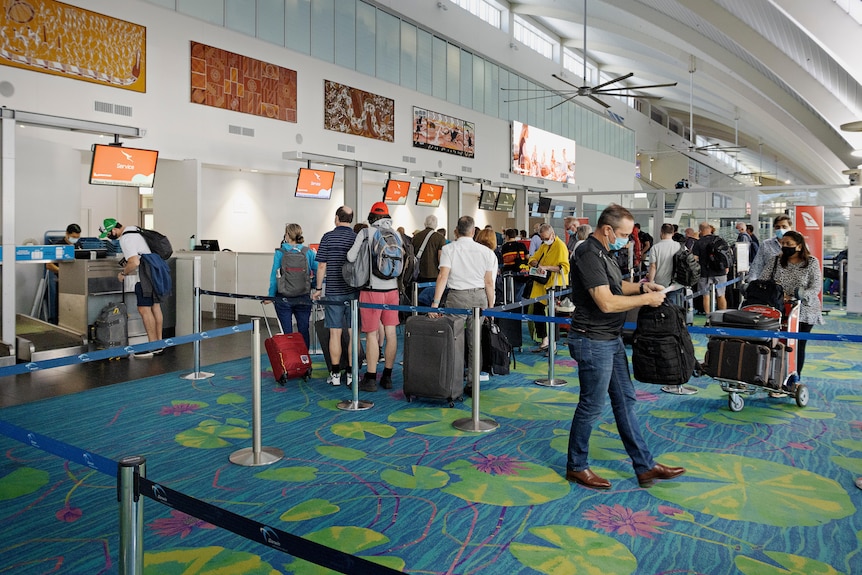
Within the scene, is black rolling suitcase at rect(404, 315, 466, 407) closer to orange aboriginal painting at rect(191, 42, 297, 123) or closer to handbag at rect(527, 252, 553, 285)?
handbag at rect(527, 252, 553, 285)

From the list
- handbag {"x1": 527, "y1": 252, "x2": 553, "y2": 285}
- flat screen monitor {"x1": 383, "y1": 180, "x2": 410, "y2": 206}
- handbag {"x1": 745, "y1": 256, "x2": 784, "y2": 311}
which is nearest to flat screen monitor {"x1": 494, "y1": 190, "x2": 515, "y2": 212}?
flat screen monitor {"x1": 383, "y1": 180, "x2": 410, "y2": 206}

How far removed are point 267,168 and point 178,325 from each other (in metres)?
4.93

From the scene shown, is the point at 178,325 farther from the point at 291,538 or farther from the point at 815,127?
the point at 815,127

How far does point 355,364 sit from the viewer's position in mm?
5441

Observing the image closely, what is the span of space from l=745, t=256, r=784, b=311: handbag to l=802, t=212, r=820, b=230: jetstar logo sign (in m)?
7.06

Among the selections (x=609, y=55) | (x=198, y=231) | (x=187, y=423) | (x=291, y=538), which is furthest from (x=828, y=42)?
(x=609, y=55)

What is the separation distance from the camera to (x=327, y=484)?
3773mm

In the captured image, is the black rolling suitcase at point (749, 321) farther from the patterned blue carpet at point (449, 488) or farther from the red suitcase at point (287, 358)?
the red suitcase at point (287, 358)

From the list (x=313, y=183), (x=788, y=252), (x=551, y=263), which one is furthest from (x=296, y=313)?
(x=313, y=183)

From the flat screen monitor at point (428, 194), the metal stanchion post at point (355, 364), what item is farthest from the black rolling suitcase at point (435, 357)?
the flat screen monitor at point (428, 194)

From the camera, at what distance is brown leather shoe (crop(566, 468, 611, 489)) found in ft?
12.3

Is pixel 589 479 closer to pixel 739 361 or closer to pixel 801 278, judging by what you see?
pixel 739 361

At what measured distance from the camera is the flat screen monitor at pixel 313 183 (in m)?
12.3

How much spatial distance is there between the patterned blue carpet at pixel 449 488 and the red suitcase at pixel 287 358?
1.73 ft
